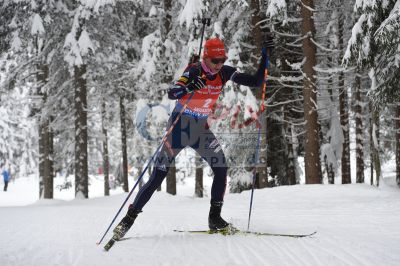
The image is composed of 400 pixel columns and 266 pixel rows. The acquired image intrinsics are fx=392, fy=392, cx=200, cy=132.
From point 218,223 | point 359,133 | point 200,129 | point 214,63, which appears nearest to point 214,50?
point 214,63

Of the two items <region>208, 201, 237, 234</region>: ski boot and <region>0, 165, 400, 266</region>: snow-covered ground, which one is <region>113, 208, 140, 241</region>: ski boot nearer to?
<region>0, 165, 400, 266</region>: snow-covered ground

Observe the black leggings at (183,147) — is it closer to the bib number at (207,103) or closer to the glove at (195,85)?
the bib number at (207,103)

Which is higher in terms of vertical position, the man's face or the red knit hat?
A: the red knit hat

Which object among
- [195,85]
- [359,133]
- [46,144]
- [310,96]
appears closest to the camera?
[195,85]

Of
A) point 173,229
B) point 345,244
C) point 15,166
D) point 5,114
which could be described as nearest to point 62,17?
point 173,229

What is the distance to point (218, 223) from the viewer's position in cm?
505

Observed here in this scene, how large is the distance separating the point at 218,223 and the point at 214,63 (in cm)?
204

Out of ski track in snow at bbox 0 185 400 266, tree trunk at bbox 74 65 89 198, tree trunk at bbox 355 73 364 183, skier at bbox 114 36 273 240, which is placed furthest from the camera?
tree trunk at bbox 355 73 364 183

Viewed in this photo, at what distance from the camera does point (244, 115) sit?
11.8 metres

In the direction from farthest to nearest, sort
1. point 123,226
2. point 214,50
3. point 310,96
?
point 310,96 < point 214,50 < point 123,226

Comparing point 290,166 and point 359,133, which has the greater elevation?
point 359,133

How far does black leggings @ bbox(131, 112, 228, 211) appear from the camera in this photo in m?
4.88

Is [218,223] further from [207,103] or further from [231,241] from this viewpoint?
[207,103]

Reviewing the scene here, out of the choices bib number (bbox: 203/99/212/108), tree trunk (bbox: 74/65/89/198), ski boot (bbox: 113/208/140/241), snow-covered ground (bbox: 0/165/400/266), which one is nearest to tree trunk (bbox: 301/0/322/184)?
snow-covered ground (bbox: 0/165/400/266)
